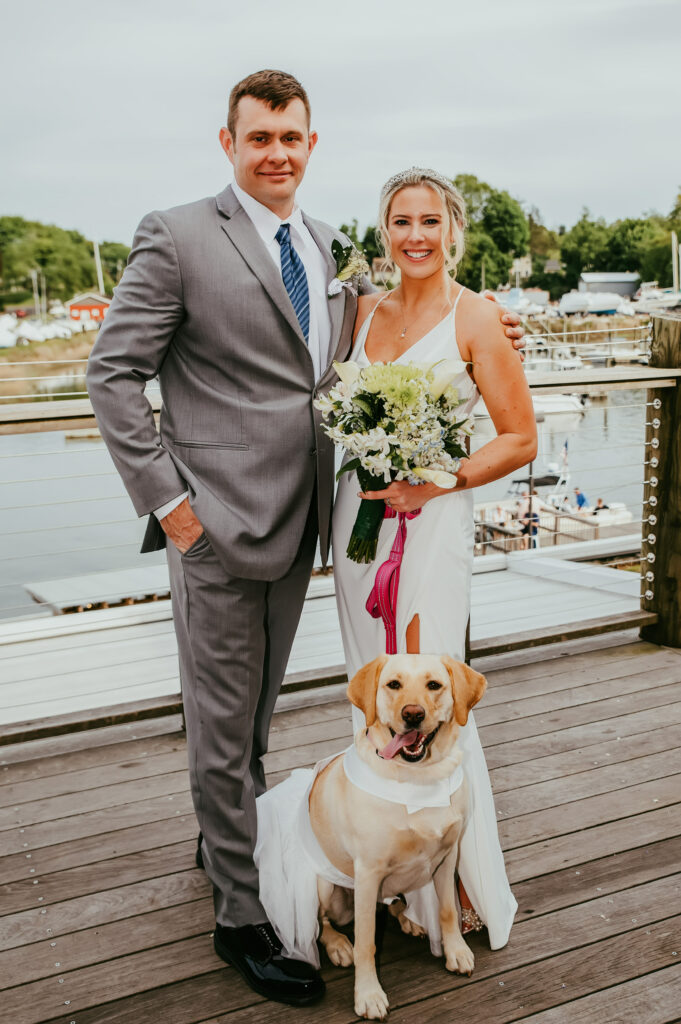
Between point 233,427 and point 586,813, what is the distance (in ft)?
5.43

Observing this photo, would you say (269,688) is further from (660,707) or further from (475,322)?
(660,707)

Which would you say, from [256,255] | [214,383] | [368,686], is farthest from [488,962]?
[256,255]

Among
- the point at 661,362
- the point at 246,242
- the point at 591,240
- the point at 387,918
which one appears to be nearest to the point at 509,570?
the point at 661,362

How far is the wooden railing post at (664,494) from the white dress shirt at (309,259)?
215 centimetres

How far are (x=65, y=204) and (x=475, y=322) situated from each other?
69569 millimetres

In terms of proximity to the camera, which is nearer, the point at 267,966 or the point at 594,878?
the point at 267,966

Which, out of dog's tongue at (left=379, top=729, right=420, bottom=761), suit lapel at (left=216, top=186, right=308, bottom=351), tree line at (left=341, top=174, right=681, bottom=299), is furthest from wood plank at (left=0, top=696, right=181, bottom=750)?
tree line at (left=341, top=174, right=681, bottom=299)

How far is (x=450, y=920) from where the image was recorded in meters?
2.05

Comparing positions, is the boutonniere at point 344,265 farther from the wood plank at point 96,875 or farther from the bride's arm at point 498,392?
the wood plank at point 96,875

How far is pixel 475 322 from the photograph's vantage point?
6.99ft

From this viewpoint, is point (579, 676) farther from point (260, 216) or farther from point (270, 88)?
point (270, 88)

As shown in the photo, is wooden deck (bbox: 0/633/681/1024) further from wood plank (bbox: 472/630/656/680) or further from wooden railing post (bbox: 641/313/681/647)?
wooden railing post (bbox: 641/313/681/647)

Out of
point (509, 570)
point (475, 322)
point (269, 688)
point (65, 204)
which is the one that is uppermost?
point (65, 204)

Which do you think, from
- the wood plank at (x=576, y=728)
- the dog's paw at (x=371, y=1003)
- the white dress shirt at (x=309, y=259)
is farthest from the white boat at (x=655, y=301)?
the dog's paw at (x=371, y=1003)
